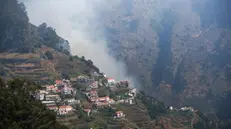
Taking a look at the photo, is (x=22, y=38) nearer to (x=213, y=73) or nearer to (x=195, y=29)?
(x=213, y=73)

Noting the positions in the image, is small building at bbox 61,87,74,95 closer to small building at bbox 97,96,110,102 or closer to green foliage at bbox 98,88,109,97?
small building at bbox 97,96,110,102

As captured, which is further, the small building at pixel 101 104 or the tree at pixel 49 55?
the tree at pixel 49 55

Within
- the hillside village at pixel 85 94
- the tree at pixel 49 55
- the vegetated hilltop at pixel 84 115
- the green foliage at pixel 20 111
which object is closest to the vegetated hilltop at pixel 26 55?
the tree at pixel 49 55

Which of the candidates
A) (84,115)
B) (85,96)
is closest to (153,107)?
(85,96)

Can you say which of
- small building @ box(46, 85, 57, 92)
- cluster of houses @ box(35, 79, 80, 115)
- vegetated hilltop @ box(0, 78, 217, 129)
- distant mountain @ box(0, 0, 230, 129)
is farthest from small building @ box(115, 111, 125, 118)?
small building @ box(46, 85, 57, 92)

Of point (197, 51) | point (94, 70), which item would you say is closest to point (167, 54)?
point (197, 51)

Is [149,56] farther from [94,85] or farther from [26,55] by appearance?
[26,55]

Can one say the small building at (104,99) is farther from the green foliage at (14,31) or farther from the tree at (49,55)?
the green foliage at (14,31)
